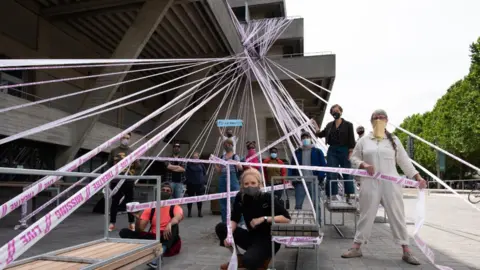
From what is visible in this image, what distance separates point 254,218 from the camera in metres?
4.14

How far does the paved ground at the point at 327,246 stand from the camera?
4668 millimetres

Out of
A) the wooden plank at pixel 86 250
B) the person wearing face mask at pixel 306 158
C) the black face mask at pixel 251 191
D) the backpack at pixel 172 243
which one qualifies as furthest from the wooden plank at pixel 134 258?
the person wearing face mask at pixel 306 158

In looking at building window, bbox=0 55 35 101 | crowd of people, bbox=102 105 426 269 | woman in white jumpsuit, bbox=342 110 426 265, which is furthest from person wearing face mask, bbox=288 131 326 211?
building window, bbox=0 55 35 101

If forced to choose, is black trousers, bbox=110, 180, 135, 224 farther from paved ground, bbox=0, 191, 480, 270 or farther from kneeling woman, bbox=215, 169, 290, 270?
kneeling woman, bbox=215, 169, 290, 270

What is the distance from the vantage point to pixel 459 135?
29.7 meters

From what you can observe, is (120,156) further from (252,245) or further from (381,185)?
(381,185)

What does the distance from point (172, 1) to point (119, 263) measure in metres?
10.7

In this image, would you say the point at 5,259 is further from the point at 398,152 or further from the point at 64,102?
the point at 64,102

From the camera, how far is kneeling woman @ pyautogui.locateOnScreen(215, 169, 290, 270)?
3.98 m

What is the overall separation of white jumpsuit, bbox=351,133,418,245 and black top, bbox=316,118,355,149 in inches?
65.9

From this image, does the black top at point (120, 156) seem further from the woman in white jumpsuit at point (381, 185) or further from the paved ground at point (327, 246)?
the woman in white jumpsuit at point (381, 185)

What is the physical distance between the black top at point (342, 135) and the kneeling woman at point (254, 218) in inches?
115

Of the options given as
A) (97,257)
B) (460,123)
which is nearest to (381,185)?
(97,257)

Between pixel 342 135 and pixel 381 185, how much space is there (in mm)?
1979
